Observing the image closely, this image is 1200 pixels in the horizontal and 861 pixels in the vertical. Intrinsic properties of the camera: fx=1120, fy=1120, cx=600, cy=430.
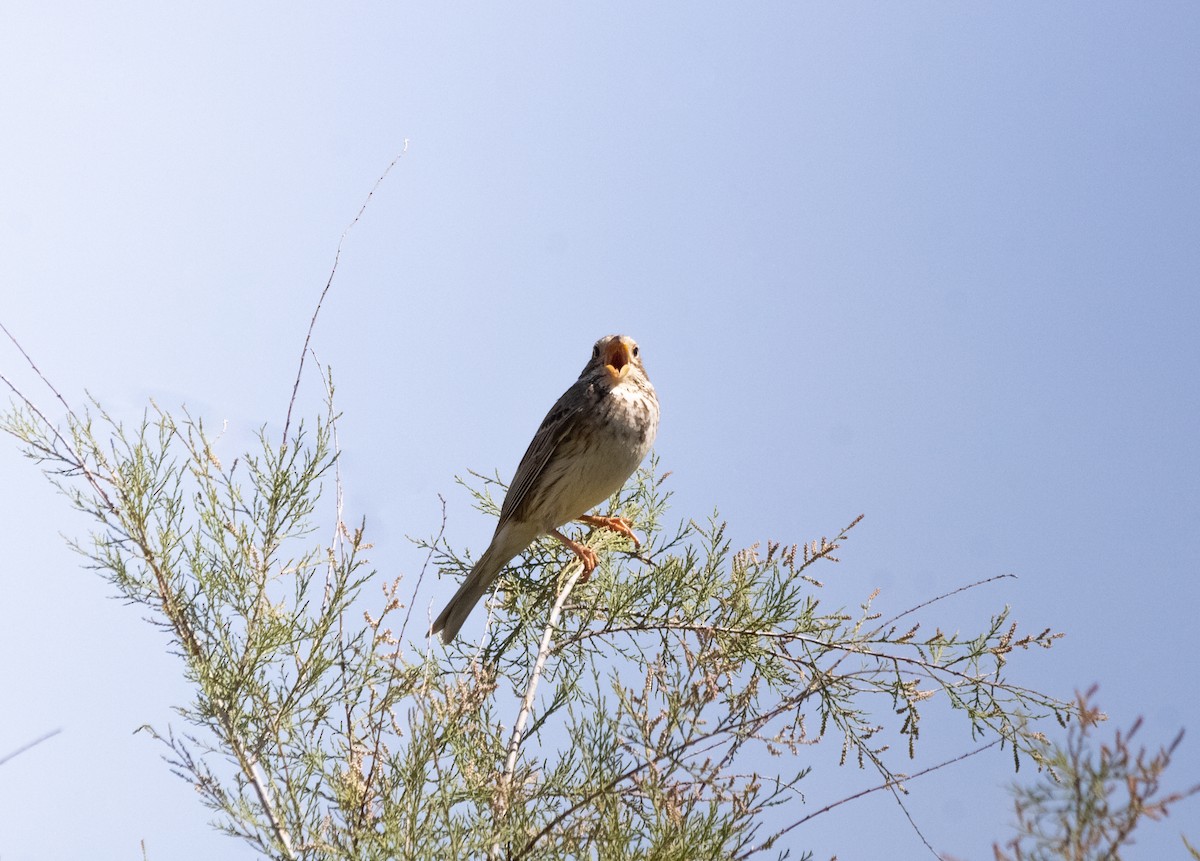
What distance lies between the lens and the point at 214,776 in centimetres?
392

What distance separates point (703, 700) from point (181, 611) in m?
1.88

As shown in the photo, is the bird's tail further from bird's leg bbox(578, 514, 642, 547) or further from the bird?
bird's leg bbox(578, 514, 642, 547)

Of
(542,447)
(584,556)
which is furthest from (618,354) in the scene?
(584,556)

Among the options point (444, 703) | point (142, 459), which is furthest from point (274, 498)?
point (444, 703)

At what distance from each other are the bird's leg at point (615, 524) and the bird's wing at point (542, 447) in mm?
448

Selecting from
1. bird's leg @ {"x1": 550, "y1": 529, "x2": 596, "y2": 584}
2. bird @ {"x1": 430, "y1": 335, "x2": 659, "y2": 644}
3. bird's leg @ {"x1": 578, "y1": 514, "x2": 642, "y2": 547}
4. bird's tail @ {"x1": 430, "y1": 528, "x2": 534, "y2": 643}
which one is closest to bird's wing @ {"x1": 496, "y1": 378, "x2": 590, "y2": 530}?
bird @ {"x1": 430, "y1": 335, "x2": 659, "y2": 644}

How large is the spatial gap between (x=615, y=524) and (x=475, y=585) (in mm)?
818

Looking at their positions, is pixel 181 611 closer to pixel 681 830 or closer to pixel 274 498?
→ pixel 274 498

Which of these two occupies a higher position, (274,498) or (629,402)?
(629,402)

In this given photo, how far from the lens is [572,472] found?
589 cm

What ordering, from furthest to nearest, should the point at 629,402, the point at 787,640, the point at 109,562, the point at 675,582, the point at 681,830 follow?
the point at 629,402 → the point at 675,582 → the point at 787,640 → the point at 109,562 → the point at 681,830

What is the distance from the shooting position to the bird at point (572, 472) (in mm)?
5773

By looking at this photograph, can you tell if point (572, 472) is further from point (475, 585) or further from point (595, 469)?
point (475, 585)

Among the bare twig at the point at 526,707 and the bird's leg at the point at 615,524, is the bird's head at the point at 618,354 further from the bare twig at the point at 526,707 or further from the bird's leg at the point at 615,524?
the bare twig at the point at 526,707
